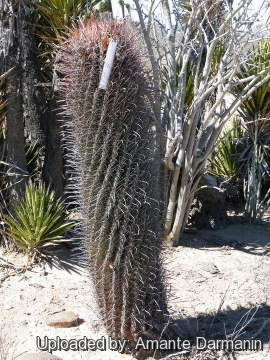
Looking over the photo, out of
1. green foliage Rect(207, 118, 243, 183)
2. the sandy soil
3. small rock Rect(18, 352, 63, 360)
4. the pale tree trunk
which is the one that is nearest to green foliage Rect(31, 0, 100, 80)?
the pale tree trunk

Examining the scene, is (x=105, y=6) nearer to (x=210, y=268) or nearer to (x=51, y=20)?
(x=51, y=20)

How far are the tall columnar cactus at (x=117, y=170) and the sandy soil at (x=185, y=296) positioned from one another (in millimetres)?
376

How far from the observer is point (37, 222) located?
6008 millimetres

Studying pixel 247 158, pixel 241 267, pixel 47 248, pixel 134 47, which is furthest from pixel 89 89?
pixel 247 158

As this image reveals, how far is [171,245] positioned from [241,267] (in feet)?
2.92

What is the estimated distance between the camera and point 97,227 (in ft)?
13.4

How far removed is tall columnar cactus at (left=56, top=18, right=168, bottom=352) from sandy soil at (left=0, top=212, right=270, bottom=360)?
376 mm

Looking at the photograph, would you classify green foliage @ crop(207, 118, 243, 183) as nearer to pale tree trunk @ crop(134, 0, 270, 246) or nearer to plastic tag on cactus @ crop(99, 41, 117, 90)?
pale tree trunk @ crop(134, 0, 270, 246)

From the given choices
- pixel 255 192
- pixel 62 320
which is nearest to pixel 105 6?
pixel 255 192

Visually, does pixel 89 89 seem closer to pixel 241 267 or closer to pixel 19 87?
pixel 19 87

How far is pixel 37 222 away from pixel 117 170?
2299 mm

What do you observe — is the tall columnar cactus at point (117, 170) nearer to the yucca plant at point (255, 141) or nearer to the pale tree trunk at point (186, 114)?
the pale tree trunk at point (186, 114)

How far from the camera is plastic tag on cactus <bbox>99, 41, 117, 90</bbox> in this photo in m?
3.68

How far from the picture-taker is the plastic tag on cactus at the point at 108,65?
12.1 ft
